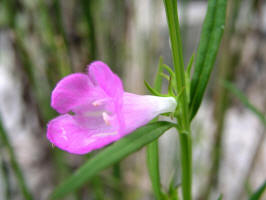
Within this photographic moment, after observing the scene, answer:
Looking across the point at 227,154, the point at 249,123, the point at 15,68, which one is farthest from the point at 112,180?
the point at 249,123

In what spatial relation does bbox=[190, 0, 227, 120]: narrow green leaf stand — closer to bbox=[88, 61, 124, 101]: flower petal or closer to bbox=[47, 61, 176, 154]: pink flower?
bbox=[47, 61, 176, 154]: pink flower

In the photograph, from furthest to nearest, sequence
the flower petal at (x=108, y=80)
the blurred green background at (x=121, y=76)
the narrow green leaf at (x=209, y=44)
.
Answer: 1. the blurred green background at (x=121, y=76)
2. the narrow green leaf at (x=209, y=44)
3. the flower petal at (x=108, y=80)

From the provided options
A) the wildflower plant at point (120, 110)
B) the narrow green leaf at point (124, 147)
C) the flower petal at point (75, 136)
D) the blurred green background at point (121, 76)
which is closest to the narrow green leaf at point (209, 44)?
the wildflower plant at point (120, 110)

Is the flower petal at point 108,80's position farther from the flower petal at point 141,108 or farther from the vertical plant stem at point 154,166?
the vertical plant stem at point 154,166

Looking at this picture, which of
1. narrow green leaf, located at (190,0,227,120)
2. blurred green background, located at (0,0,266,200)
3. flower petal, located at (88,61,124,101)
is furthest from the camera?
blurred green background, located at (0,0,266,200)

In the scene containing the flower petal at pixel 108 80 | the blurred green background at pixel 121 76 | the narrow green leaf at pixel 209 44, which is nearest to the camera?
the flower petal at pixel 108 80

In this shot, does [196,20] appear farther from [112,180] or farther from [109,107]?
[109,107]

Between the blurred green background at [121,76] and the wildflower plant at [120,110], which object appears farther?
the blurred green background at [121,76]

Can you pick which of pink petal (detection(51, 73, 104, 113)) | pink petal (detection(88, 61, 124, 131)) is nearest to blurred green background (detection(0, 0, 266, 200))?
pink petal (detection(51, 73, 104, 113))
